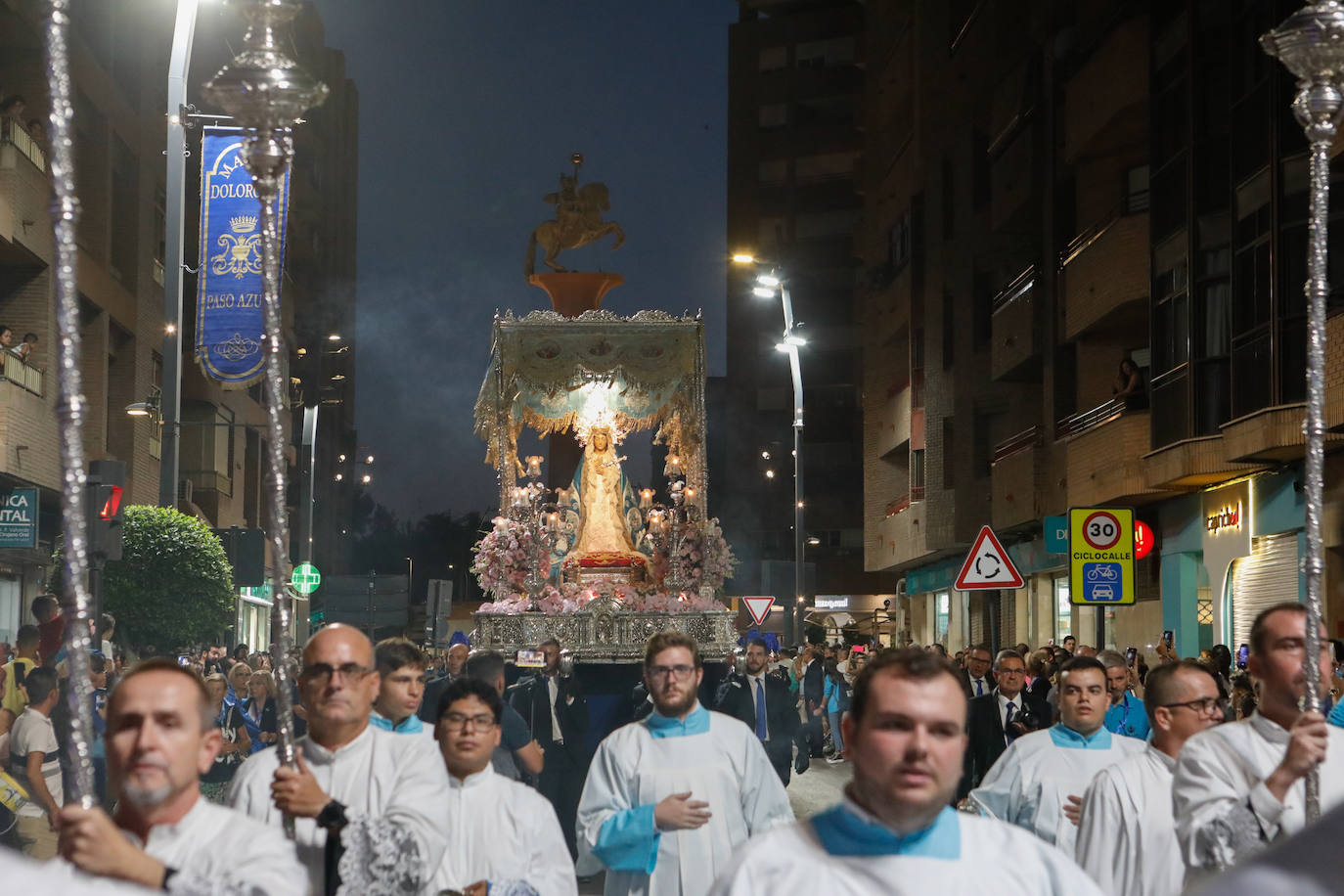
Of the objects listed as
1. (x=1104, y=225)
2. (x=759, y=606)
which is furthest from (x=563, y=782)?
(x=1104, y=225)

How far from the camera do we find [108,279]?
33.7 meters

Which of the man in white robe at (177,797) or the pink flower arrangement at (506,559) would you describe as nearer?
the man in white robe at (177,797)

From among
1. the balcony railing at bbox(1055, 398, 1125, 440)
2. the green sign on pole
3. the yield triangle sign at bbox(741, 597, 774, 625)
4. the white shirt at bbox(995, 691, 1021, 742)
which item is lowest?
the white shirt at bbox(995, 691, 1021, 742)

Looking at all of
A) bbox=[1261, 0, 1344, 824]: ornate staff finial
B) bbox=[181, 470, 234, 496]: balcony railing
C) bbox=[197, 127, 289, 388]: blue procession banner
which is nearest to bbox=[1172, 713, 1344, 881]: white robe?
bbox=[1261, 0, 1344, 824]: ornate staff finial

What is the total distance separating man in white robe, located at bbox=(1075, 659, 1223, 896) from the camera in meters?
6.78

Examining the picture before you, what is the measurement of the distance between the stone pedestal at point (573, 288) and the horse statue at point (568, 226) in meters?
0.23

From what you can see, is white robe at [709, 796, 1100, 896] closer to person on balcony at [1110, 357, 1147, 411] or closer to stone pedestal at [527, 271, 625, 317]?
stone pedestal at [527, 271, 625, 317]

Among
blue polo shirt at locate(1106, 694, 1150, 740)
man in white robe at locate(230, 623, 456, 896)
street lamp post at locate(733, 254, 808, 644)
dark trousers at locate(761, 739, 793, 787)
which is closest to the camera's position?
man in white robe at locate(230, 623, 456, 896)

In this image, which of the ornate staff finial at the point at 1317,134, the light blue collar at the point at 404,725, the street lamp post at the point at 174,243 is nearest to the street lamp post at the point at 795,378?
the street lamp post at the point at 174,243

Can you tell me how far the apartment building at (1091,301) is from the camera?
21766 mm

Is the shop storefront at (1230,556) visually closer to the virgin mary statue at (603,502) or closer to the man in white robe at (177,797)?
the virgin mary statue at (603,502)

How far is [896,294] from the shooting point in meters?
46.8

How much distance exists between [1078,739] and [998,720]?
13.2 ft

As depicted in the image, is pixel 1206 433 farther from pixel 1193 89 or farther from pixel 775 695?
pixel 775 695
